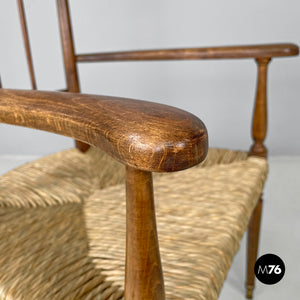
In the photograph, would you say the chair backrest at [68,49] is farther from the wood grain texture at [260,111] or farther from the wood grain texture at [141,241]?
the wood grain texture at [141,241]

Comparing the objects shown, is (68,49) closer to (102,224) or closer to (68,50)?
(68,50)

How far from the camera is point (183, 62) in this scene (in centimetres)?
141

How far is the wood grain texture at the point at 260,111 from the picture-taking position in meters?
0.66

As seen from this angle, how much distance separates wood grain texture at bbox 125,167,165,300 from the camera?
258 millimetres

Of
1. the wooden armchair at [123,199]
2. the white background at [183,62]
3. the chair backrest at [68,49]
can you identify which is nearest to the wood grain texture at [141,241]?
the wooden armchair at [123,199]

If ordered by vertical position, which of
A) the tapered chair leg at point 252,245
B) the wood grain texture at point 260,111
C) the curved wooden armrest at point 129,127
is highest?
the curved wooden armrest at point 129,127

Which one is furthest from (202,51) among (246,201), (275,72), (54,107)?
(275,72)

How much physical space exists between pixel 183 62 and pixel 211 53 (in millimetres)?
740

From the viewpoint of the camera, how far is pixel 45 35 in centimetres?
144

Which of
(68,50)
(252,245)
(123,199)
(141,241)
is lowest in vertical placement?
(252,245)

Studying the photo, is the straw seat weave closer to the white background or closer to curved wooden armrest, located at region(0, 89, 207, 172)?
curved wooden armrest, located at region(0, 89, 207, 172)

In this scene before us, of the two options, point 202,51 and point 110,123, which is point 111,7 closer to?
point 202,51

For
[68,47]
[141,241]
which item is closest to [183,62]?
[68,47]

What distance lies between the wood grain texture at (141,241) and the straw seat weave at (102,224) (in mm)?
87
